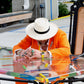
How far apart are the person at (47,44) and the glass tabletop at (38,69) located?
0.20 feet

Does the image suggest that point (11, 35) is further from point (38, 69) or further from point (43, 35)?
point (38, 69)

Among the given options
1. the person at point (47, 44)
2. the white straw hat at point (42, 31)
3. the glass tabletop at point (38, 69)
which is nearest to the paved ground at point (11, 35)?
the person at point (47, 44)

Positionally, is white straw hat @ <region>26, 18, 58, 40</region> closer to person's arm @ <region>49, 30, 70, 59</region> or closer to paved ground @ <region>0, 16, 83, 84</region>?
person's arm @ <region>49, 30, 70, 59</region>

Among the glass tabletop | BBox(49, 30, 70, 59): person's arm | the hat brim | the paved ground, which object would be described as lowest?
the paved ground

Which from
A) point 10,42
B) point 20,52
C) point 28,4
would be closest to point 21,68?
point 20,52

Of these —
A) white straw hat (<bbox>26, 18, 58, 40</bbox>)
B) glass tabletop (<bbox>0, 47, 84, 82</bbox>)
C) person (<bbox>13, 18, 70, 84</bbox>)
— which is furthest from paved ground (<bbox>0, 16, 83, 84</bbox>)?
glass tabletop (<bbox>0, 47, 84, 82</bbox>)

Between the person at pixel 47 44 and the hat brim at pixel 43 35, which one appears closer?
the person at pixel 47 44

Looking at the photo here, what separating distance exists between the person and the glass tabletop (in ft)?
0.20

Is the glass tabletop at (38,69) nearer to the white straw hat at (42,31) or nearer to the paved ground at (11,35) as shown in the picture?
the white straw hat at (42,31)

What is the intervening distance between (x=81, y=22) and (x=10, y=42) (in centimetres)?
403

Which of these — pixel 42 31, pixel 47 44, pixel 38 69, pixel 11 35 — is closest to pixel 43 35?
pixel 42 31

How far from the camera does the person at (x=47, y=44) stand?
200 cm

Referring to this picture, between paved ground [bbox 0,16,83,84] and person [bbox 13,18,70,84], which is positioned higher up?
person [bbox 13,18,70,84]

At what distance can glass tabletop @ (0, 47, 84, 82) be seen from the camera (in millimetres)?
1521
